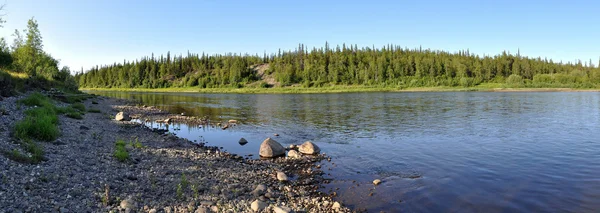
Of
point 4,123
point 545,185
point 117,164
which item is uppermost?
point 4,123

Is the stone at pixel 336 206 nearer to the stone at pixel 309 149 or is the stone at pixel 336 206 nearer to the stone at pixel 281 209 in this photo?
the stone at pixel 281 209

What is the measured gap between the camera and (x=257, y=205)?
12133 mm

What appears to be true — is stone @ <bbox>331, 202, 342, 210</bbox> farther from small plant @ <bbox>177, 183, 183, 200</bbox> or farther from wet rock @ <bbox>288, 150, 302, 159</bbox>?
wet rock @ <bbox>288, 150, 302, 159</bbox>

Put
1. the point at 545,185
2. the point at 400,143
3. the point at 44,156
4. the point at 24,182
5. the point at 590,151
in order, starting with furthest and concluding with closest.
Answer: the point at 400,143 < the point at 590,151 < the point at 545,185 < the point at 44,156 < the point at 24,182

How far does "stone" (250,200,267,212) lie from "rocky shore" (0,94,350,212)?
0.16ft

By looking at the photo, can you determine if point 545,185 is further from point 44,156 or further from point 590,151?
A: point 44,156

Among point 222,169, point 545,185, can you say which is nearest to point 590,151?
point 545,185

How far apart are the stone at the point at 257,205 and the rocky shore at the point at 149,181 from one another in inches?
2.0

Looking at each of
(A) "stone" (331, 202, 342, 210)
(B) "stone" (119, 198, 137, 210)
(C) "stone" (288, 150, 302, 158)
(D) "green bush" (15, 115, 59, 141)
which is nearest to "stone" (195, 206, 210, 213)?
(B) "stone" (119, 198, 137, 210)

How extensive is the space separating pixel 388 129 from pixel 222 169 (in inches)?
809

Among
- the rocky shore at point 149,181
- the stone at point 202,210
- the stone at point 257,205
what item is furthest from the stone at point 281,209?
the stone at point 202,210

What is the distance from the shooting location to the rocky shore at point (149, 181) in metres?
10.7

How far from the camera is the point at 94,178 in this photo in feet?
43.2

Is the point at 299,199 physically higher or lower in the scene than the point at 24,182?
lower
